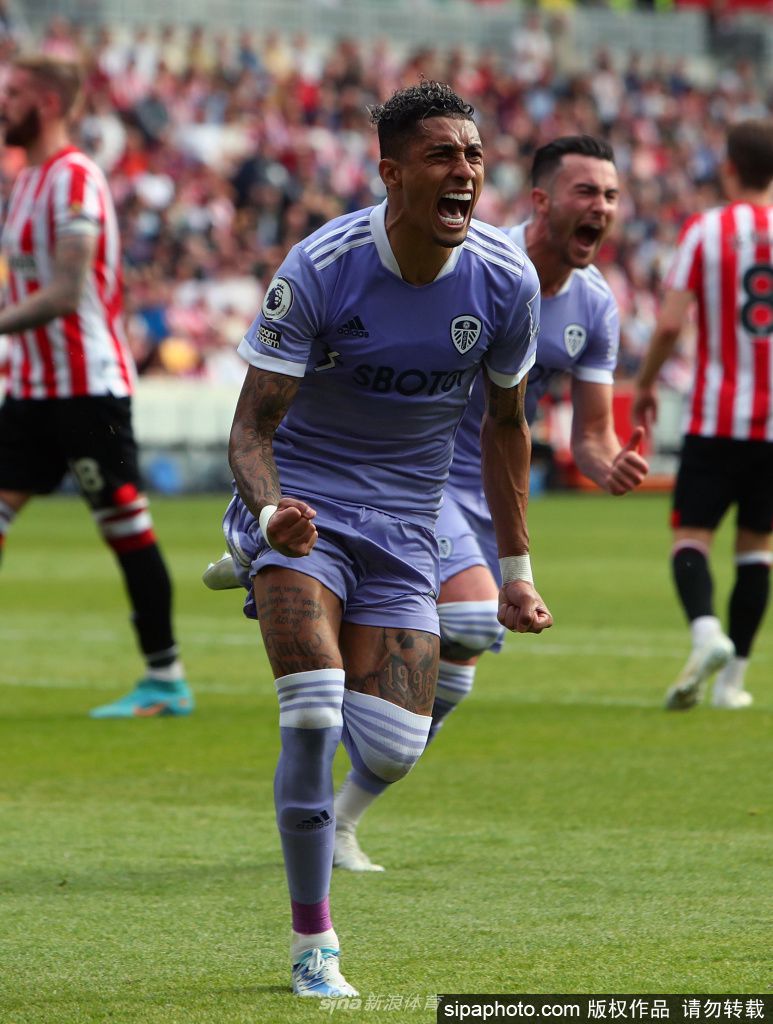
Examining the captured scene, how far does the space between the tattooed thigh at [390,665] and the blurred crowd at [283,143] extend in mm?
16790

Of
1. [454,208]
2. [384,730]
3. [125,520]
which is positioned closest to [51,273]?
[125,520]

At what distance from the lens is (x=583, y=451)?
20.8ft

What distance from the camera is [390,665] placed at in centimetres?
450

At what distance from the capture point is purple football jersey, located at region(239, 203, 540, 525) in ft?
14.5

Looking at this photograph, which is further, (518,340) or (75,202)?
(75,202)

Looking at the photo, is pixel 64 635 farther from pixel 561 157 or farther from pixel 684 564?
pixel 561 157

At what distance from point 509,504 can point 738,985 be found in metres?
1.34

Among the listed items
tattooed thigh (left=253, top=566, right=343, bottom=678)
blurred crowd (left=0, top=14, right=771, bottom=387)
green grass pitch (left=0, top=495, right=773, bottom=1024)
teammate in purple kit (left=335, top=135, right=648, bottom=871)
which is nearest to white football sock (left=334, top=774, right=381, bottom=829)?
green grass pitch (left=0, top=495, right=773, bottom=1024)

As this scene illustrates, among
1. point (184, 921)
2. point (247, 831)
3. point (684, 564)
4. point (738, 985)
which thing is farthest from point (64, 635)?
point (738, 985)

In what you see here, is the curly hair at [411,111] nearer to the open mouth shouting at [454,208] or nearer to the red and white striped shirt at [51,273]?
the open mouth shouting at [454,208]

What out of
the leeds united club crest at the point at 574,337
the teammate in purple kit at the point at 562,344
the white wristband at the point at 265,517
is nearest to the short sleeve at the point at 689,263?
the teammate in purple kit at the point at 562,344

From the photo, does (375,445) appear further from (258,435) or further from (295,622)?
(295,622)

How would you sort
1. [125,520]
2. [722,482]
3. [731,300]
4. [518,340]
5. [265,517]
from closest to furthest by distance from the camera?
[265,517] < [518,340] < [125,520] < [722,482] < [731,300]

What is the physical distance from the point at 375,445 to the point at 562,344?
1956mm
